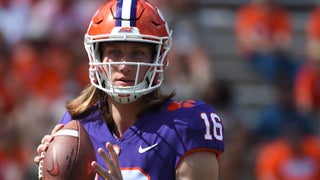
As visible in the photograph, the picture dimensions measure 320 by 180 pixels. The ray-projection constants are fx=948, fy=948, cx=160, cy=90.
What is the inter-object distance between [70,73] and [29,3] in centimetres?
104

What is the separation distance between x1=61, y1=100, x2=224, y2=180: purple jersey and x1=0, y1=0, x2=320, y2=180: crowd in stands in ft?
11.9

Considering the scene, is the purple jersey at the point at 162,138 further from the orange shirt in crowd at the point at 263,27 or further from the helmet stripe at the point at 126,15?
the orange shirt in crowd at the point at 263,27

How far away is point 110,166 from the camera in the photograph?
11.9 feet

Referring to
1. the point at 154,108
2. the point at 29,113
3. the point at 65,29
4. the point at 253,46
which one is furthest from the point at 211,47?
the point at 154,108

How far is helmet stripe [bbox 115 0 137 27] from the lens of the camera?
13.0 ft

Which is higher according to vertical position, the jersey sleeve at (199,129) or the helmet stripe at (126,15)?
the helmet stripe at (126,15)

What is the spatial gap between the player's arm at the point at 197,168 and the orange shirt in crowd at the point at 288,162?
12.8ft

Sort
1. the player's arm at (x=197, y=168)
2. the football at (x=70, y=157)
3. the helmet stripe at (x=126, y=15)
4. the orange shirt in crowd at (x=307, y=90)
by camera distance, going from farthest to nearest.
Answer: the orange shirt in crowd at (x=307, y=90), the helmet stripe at (x=126, y=15), the player's arm at (x=197, y=168), the football at (x=70, y=157)

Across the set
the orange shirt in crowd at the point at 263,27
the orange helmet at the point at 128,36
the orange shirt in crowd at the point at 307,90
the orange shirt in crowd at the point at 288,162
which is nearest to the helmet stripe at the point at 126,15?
the orange helmet at the point at 128,36

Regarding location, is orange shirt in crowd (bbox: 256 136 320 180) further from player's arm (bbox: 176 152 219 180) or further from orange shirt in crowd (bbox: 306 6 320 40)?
player's arm (bbox: 176 152 219 180)

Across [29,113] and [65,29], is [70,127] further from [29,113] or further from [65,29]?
[65,29]

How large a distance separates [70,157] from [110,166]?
201 millimetres

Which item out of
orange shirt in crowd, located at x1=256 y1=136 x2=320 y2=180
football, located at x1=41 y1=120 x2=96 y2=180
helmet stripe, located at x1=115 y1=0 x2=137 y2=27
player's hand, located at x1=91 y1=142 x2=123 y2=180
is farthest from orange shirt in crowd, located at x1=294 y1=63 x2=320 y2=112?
player's hand, located at x1=91 y1=142 x2=123 y2=180

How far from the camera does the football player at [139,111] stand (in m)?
3.88
